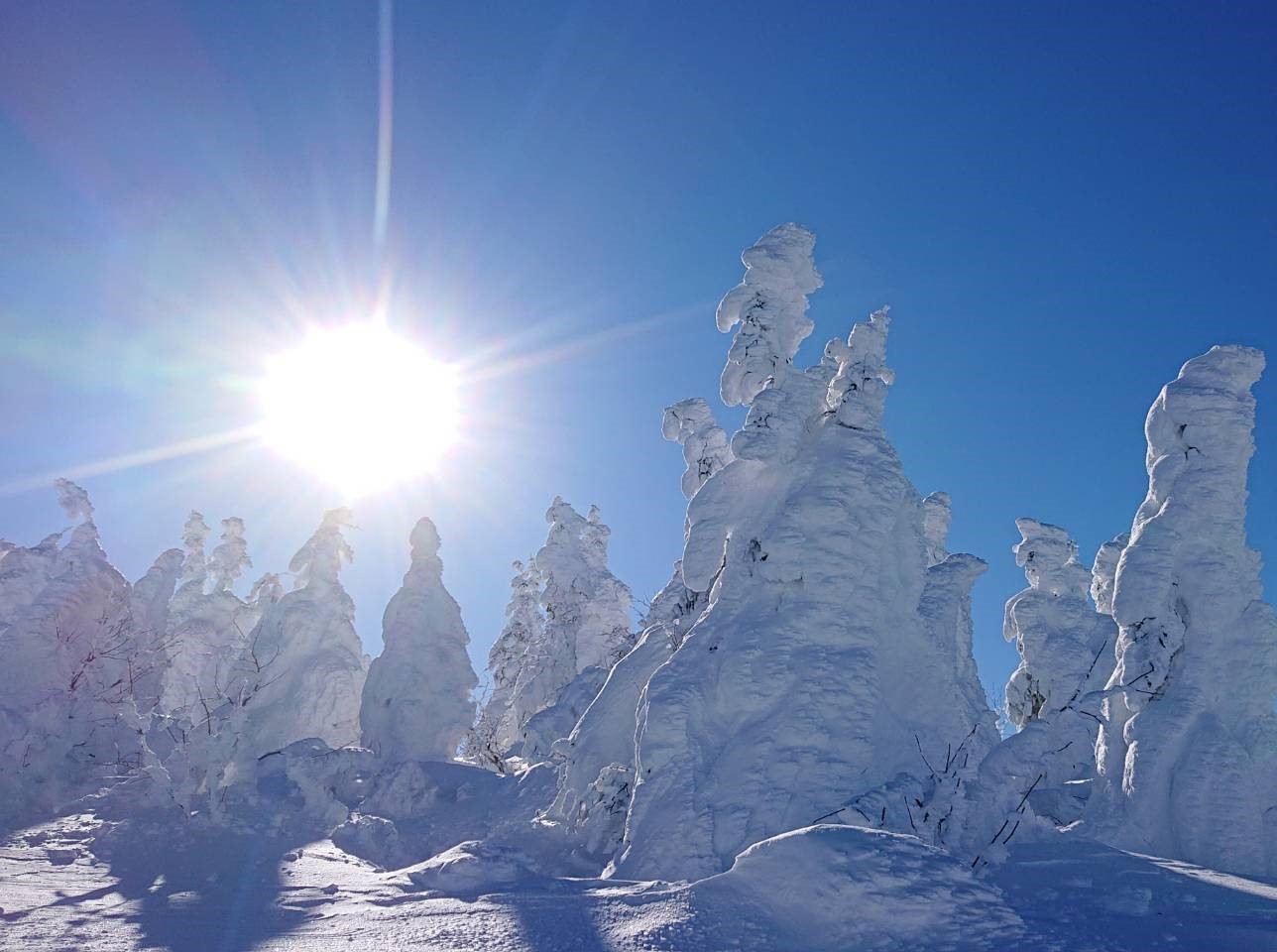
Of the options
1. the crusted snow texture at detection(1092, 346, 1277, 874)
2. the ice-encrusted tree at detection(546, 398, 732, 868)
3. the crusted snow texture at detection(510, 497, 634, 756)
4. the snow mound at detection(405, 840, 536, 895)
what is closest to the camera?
the snow mound at detection(405, 840, 536, 895)

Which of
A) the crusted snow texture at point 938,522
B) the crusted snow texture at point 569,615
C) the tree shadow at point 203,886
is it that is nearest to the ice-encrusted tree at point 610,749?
the tree shadow at point 203,886

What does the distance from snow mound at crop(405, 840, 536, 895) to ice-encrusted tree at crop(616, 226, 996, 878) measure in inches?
116

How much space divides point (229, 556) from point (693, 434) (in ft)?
87.7

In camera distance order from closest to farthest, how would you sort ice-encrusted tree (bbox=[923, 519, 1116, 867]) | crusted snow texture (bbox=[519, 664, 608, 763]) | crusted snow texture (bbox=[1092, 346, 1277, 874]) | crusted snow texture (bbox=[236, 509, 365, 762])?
1. ice-encrusted tree (bbox=[923, 519, 1116, 867])
2. crusted snow texture (bbox=[1092, 346, 1277, 874])
3. crusted snow texture (bbox=[519, 664, 608, 763])
4. crusted snow texture (bbox=[236, 509, 365, 762])

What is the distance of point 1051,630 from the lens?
27.9m

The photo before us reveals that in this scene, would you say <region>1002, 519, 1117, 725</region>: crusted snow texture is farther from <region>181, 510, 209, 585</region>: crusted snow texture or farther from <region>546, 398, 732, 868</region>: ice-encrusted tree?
<region>181, 510, 209, 585</region>: crusted snow texture

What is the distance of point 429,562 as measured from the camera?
33.3m

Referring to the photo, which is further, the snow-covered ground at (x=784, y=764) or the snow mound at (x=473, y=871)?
the snow mound at (x=473, y=871)

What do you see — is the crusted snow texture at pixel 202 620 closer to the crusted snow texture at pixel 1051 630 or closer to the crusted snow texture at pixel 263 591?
the crusted snow texture at pixel 263 591

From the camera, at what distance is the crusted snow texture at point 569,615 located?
37.2 m

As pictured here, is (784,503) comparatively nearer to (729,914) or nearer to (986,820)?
(986,820)

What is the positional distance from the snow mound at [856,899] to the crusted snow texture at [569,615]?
89.0ft

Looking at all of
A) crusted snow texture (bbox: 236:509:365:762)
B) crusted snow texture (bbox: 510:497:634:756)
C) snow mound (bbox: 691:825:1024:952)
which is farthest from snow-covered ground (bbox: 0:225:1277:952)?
crusted snow texture (bbox: 510:497:634:756)

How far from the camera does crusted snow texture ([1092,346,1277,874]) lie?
584 inches
